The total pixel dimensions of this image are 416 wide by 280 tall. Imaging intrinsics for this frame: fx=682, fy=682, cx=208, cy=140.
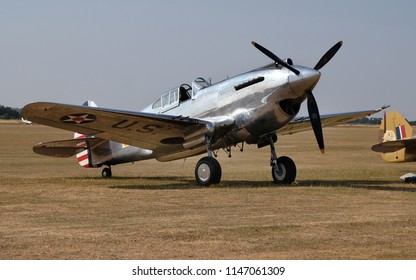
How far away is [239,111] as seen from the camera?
1508cm

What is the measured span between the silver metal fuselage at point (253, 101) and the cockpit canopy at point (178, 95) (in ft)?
0.42

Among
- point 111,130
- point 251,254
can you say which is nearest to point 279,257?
point 251,254

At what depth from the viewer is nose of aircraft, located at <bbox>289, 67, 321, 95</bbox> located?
45.5ft

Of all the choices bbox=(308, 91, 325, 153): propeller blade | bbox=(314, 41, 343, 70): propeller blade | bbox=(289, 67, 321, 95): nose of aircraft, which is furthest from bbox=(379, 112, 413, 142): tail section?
bbox=(289, 67, 321, 95): nose of aircraft

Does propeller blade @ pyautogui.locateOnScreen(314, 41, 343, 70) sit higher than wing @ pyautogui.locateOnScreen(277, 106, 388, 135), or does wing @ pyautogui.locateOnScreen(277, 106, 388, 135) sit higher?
propeller blade @ pyautogui.locateOnScreen(314, 41, 343, 70)

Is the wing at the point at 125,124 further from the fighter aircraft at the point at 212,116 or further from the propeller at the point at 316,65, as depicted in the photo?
the propeller at the point at 316,65

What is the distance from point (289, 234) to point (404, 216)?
8.26 ft

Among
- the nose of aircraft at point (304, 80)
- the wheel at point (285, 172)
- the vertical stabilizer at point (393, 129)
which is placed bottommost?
the wheel at point (285, 172)

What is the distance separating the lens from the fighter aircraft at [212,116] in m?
14.2

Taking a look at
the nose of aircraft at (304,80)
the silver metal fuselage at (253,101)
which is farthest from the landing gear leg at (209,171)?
the nose of aircraft at (304,80)

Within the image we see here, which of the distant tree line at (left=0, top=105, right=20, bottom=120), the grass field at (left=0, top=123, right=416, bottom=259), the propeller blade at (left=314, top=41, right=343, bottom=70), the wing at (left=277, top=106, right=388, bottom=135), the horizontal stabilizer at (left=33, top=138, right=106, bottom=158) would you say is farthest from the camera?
the distant tree line at (left=0, top=105, right=20, bottom=120)

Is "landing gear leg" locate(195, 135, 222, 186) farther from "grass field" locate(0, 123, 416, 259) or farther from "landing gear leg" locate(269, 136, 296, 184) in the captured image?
"landing gear leg" locate(269, 136, 296, 184)
